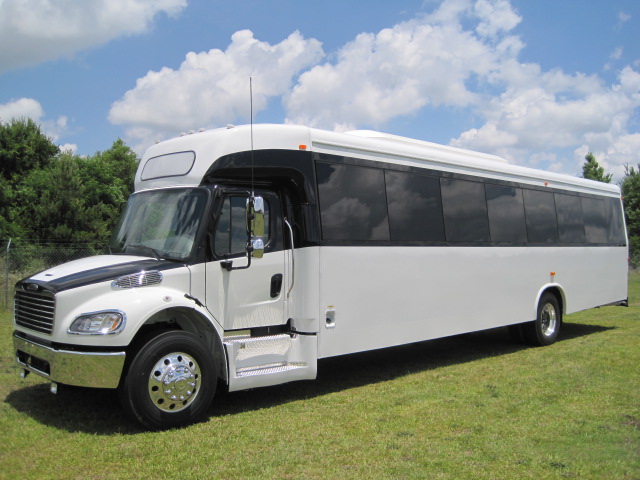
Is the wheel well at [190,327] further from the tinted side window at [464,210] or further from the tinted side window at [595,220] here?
the tinted side window at [595,220]

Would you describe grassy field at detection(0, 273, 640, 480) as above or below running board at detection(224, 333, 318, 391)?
below

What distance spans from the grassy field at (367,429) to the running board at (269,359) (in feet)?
1.27

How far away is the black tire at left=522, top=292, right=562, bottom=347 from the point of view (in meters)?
11.8

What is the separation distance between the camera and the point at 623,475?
5035 millimetres

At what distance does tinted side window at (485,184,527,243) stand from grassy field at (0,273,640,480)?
7.73ft

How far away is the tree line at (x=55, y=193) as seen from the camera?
30688 millimetres

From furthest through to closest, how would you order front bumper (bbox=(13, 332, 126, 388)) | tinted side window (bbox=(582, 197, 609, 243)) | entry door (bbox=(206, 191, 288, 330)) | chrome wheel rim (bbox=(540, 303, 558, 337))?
tinted side window (bbox=(582, 197, 609, 243)), chrome wheel rim (bbox=(540, 303, 558, 337)), entry door (bbox=(206, 191, 288, 330)), front bumper (bbox=(13, 332, 126, 388))

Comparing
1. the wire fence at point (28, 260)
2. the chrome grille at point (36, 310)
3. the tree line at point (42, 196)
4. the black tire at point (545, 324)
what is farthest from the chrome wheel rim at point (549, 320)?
the tree line at point (42, 196)

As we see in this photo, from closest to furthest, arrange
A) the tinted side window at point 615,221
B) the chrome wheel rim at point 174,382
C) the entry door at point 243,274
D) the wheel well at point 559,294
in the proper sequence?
1. the chrome wheel rim at point 174,382
2. the entry door at point 243,274
3. the wheel well at point 559,294
4. the tinted side window at point 615,221

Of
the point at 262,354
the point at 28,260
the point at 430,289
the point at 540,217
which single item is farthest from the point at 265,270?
the point at 28,260

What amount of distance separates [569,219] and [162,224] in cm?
897

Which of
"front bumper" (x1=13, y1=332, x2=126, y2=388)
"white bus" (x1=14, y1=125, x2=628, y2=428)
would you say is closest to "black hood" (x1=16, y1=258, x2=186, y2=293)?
"white bus" (x1=14, y1=125, x2=628, y2=428)

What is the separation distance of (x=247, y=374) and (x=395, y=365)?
12.5 feet

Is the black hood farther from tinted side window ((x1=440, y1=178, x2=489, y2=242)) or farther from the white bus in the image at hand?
tinted side window ((x1=440, y1=178, x2=489, y2=242))
